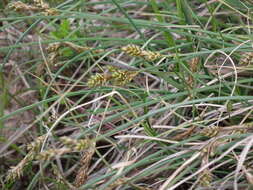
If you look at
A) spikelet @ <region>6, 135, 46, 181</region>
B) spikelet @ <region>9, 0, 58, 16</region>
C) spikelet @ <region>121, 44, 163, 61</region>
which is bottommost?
spikelet @ <region>6, 135, 46, 181</region>

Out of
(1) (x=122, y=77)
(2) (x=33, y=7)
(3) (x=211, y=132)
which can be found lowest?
(3) (x=211, y=132)

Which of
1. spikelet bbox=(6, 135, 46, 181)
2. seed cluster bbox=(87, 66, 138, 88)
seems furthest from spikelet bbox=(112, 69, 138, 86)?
spikelet bbox=(6, 135, 46, 181)

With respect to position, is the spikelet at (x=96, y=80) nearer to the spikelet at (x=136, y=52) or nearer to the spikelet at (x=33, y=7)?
the spikelet at (x=136, y=52)

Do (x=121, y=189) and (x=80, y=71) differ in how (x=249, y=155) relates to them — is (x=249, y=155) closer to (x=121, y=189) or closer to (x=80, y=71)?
(x=121, y=189)

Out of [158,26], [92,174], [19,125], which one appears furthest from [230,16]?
[19,125]

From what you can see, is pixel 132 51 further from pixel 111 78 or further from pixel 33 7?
pixel 33 7

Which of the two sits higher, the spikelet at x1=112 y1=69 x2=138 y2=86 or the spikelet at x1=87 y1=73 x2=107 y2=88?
the spikelet at x1=87 y1=73 x2=107 y2=88

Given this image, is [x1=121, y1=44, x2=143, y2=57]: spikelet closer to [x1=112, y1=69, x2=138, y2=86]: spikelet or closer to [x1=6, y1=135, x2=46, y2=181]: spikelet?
[x1=112, y1=69, x2=138, y2=86]: spikelet

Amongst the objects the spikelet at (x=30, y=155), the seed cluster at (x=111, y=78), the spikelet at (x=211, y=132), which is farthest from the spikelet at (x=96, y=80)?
the spikelet at (x=211, y=132)

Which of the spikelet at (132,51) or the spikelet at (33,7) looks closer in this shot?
the spikelet at (132,51)

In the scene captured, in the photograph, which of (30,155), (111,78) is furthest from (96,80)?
(30,155)

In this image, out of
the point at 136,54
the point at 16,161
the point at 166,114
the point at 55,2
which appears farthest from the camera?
the point at 55,2
